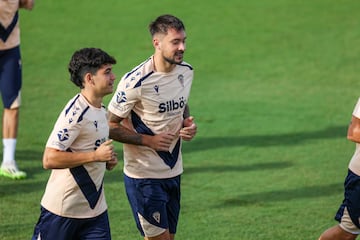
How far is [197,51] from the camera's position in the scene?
16891 millimetres

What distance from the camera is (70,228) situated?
7.29m

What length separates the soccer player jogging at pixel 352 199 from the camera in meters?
8.00

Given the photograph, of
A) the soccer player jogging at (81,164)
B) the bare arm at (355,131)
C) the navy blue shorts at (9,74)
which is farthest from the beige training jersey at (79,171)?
the navy blue shorts at (9,74)

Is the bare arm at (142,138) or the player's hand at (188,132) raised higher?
the player's hand at (188,132)

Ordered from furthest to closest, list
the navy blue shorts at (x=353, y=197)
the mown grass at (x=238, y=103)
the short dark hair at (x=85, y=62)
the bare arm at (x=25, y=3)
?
the bare arm at (x=25, y=3), the mown grass at (x=238, y=103), the navy blue shorts at (x=353, y=197), the short dark hair at (x=85, y=62)

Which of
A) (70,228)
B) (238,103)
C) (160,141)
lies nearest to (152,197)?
(160,141)

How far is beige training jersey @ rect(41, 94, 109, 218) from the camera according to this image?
7.10m

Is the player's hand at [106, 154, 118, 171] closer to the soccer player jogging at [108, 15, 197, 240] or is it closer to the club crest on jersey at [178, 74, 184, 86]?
the soccer player jogging at [108, 15, 197, 240]

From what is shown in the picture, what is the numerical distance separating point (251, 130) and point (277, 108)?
1.08 m

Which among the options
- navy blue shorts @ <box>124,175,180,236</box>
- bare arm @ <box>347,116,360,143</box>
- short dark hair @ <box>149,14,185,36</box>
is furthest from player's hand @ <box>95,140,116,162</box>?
bare arm @ <box>347,116,360,143</box>

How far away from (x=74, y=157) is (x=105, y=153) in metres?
0.27

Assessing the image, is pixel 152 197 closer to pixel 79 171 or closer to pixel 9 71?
pixel 79 171

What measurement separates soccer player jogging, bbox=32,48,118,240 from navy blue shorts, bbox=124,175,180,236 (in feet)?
2.62

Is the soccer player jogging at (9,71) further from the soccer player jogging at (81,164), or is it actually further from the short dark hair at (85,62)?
the short dark hair at (85,62)
